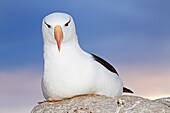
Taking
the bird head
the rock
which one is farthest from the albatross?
the rock

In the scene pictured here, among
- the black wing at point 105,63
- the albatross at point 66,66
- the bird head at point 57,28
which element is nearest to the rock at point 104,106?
the albatross at point 66,66

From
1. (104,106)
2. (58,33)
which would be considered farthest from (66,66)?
(104,106)

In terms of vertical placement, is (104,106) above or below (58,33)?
below

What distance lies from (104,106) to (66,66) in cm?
64

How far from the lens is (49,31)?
17.5ft

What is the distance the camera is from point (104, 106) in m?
5.36

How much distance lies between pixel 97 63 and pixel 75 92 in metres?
0.47

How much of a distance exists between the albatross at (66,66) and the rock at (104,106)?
4.3 inches

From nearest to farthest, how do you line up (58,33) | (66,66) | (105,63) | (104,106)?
(58,33) < (104,106) < (66,66) < (105,63)

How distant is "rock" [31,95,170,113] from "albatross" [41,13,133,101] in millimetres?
108

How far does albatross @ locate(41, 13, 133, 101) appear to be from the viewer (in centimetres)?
536

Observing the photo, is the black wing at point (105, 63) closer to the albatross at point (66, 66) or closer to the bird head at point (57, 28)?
the albatross at point (66, 66)

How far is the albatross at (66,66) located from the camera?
5363 mm

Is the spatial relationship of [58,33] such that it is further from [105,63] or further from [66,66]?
[105,63]
